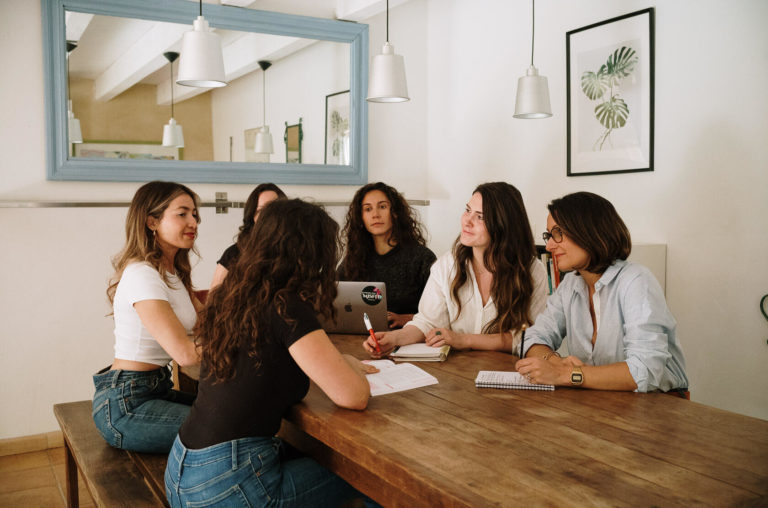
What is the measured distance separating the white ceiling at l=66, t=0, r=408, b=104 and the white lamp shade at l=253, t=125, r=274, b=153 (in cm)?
36

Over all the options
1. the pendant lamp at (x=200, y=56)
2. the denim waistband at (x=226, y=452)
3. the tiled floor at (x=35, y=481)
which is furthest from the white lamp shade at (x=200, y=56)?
the tiled floor at (x=35, y=481)

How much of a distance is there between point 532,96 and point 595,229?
145 centimetres

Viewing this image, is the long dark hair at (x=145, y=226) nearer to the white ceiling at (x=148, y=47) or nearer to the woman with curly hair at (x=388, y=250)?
the woman with curly hair at (x=388, y=250)

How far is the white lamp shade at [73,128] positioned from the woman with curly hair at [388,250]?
152 cm

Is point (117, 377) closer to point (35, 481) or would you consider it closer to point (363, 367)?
point (363, 367)

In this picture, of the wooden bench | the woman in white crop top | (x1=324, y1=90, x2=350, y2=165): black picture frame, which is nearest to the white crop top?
the woman in white crop top

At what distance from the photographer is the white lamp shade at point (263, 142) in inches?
154

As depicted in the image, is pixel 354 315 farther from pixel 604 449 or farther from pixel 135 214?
pixel 604 449

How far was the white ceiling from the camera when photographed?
133 inches

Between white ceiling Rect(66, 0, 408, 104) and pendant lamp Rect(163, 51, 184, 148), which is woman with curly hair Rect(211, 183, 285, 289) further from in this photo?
white ceiling Rect(66, 0, 408, 104)

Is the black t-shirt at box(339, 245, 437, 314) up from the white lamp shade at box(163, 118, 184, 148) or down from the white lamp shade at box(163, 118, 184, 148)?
down

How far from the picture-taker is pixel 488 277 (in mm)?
Answer: 2445

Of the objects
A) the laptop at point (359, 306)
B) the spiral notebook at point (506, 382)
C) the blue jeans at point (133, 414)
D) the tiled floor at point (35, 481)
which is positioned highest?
the laptop at point (359, 306)

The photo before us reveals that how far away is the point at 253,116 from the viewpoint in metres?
3.90
